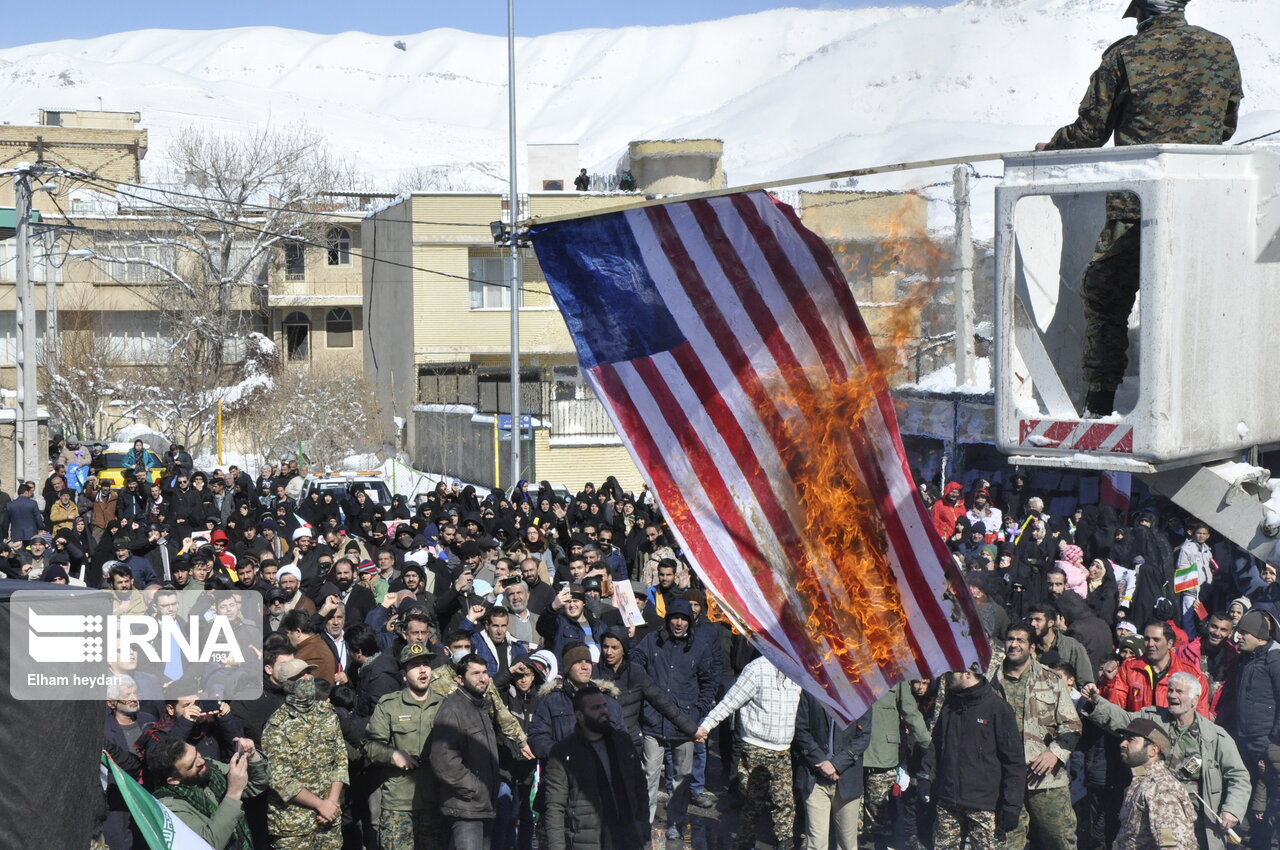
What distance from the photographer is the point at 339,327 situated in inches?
2158

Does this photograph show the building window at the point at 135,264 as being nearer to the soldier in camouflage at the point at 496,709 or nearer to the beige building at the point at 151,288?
the beige building at the point at 151,288

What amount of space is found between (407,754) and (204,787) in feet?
4.83

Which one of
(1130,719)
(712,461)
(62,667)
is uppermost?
(712,461)

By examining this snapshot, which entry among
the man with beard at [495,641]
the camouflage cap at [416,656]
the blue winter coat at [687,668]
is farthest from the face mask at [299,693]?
the blue winter coat at [687,668]

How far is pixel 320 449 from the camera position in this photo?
44750 mm

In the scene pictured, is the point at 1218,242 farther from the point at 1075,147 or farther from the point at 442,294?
the point at 442,294

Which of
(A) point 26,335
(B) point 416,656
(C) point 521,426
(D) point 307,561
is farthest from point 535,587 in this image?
(C) point 521,426

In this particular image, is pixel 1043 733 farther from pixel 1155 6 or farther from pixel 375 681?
pixel 1155 6

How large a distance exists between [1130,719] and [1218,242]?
477cm

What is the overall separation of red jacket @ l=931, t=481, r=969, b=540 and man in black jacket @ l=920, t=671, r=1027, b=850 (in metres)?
7.94

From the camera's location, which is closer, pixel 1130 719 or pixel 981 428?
pixel 1130 719

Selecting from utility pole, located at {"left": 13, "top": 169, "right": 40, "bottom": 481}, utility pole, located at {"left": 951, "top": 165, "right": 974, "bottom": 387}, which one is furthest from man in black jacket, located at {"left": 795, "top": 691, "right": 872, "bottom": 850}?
utility pole, located at {"left": 13, "top": 169, "right": 40, "bottom": 481}

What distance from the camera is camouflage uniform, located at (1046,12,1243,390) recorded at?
17.1 ft

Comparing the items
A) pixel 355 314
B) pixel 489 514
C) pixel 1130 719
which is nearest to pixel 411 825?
pixel 1130 719
